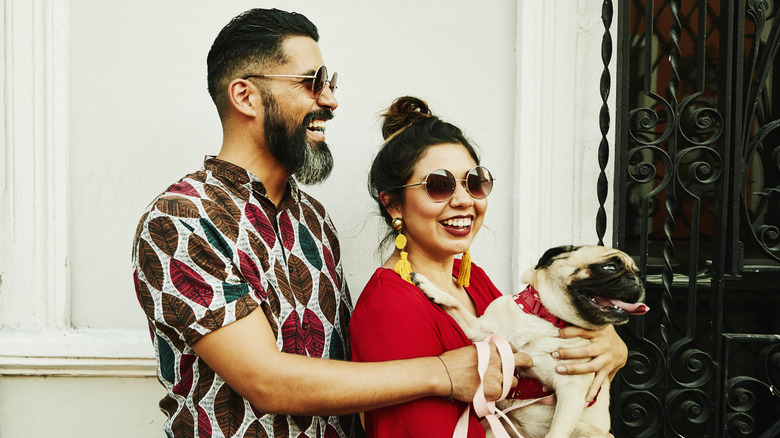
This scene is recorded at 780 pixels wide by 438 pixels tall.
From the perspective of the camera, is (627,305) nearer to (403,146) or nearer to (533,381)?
(533,381)

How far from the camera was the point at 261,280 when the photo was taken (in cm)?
210

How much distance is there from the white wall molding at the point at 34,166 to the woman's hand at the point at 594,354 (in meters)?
2.67

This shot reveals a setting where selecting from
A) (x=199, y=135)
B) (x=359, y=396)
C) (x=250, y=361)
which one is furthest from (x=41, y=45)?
(x=359, y=396)

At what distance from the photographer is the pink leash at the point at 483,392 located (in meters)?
2.09

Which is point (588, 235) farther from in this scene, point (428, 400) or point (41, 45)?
point (41, 45)

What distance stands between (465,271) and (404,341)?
67 centimetres

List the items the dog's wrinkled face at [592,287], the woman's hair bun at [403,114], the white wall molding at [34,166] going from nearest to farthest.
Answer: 1. the dog's wrinkled face at [592,287]
2. the woman's hair bun at [403,114]
3. the white wall molding at [34,166]

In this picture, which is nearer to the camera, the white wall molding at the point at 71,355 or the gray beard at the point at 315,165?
the gray beard at the point at 315,165

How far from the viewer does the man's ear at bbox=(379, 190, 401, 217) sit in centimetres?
251

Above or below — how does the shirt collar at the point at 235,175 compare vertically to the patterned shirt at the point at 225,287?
above

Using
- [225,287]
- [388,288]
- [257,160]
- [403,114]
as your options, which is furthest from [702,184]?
[225,287]

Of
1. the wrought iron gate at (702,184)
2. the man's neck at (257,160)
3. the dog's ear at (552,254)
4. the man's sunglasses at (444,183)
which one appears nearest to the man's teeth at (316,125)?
the man's neck at (257,160)

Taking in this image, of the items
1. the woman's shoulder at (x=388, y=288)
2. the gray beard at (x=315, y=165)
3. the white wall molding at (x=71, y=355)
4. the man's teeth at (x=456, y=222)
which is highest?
the gray beard at (x=315, y=165)

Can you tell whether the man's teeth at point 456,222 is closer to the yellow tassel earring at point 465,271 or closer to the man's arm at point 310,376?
the yellow tassel earring at point 465,271
